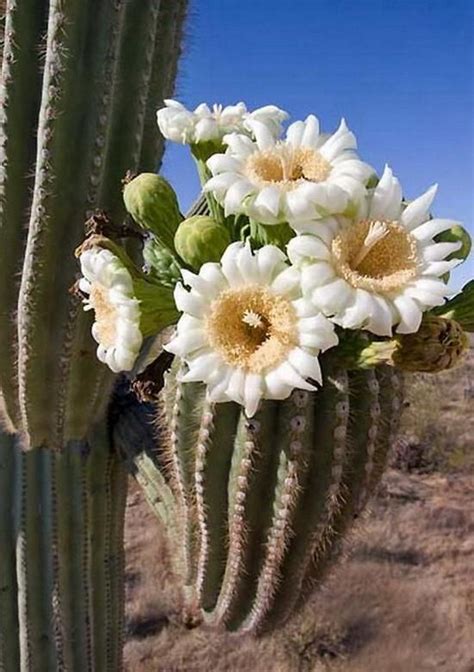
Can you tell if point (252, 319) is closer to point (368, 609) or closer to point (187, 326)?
point (187, 326)

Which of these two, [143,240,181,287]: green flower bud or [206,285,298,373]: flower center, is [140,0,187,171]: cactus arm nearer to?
[143,240,181,287]: green flower bud

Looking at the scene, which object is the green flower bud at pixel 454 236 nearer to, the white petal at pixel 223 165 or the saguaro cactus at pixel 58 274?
the white petal at pixel 223 165

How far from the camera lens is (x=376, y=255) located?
1.04 metres

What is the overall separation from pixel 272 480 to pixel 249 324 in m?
0.34

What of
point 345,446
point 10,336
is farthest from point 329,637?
point 345,446

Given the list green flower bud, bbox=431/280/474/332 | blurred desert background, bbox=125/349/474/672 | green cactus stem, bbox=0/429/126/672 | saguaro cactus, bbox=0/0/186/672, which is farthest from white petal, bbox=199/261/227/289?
blurred desert background, bbox=125/349/474/672

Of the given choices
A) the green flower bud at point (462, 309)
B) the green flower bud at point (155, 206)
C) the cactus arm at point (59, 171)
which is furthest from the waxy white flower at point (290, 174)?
the cactus arm at point (59, 171)

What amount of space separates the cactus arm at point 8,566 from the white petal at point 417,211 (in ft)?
4.44

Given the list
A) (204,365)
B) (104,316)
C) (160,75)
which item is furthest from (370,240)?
(160,75)

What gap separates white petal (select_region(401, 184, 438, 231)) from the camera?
3.47 feet

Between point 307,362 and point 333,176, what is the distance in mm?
255

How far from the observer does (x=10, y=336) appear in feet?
6.06

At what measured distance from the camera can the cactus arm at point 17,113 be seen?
1675 millimetres

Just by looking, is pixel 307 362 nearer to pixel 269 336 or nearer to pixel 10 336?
pixel 269 336
